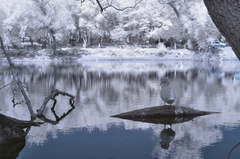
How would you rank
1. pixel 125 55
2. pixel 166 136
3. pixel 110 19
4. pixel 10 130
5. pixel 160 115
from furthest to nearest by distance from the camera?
pixel 125 55 < pixel 110 19 < pixel 160 115 < pixel 166 136 < pixel 10 130

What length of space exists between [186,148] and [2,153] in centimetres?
428

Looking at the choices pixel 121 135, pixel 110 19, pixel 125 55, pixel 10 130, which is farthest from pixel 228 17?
pixel 125 55

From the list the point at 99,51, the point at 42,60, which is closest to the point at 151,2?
the point at 99,51

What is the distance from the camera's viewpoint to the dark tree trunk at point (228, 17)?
2.51 meters

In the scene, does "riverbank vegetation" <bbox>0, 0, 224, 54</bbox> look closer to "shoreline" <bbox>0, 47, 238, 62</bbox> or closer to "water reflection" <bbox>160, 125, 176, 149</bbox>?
"shoreline" <bbox>0, 47, 238, 62</bbox>

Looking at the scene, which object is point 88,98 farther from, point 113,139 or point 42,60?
point 42,60

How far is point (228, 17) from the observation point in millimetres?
2543

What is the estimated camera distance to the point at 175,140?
7.68m

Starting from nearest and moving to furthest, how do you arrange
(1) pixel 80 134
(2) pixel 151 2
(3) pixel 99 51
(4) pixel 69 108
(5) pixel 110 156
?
(5) pixel 110 156, (1) pixel 80 134, (4) pixel 69 108, (3) pixel 99 51, (2) pixel 151 2

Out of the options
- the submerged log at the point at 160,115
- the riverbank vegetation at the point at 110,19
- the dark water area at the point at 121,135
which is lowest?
the dark water area at the point at 121,135

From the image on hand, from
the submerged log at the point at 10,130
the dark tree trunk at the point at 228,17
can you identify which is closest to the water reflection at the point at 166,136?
the submerged log at the point at 10,130

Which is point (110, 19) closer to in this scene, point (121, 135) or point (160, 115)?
point (160, 115)

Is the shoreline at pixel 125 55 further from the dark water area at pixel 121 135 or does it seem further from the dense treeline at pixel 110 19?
the dark water area at pixel 121 135

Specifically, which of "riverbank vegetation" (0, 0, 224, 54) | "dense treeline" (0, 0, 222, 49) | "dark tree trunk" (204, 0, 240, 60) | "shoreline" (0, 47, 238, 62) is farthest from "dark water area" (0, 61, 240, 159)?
"shoreline" (0, 47, 238, 62)
